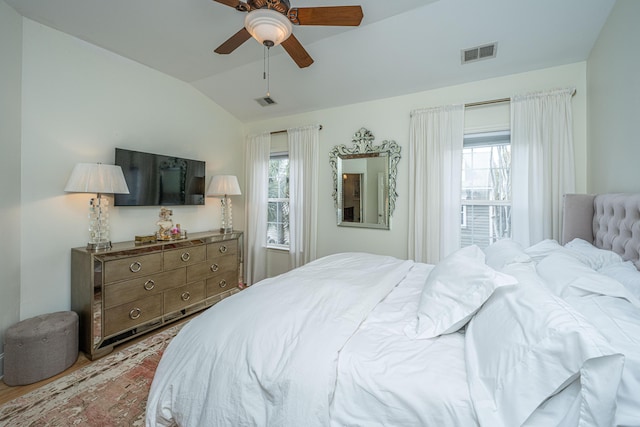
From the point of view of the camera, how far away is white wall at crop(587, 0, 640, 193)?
154 centimetres

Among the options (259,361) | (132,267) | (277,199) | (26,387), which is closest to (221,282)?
(132,267)

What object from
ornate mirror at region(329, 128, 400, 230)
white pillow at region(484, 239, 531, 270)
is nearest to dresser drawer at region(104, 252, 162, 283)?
ornate mirror at region(329, 128, 400, 230)

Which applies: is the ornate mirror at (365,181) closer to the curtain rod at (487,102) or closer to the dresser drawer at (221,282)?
the curtain rod at (487,102)

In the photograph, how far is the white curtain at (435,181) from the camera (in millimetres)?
2793

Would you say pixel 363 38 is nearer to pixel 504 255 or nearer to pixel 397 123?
pixel 397 123

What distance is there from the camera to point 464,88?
283cm

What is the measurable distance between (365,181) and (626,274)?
2439 millimetres

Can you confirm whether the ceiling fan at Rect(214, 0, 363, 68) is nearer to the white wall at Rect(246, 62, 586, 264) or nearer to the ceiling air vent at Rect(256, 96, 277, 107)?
the white wall at Rect(246, 62, 586, 264)

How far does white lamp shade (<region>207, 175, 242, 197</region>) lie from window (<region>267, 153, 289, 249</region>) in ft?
2.27

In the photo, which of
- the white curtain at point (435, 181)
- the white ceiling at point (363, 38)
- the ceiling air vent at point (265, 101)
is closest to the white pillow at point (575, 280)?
the white curtain at point (435, 181)

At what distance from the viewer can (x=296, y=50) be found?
1914mm

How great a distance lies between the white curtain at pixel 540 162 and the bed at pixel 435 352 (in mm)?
963

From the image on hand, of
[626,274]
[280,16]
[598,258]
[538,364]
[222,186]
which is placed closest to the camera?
[538,364]

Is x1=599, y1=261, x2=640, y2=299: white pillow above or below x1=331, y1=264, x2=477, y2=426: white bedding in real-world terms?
above
